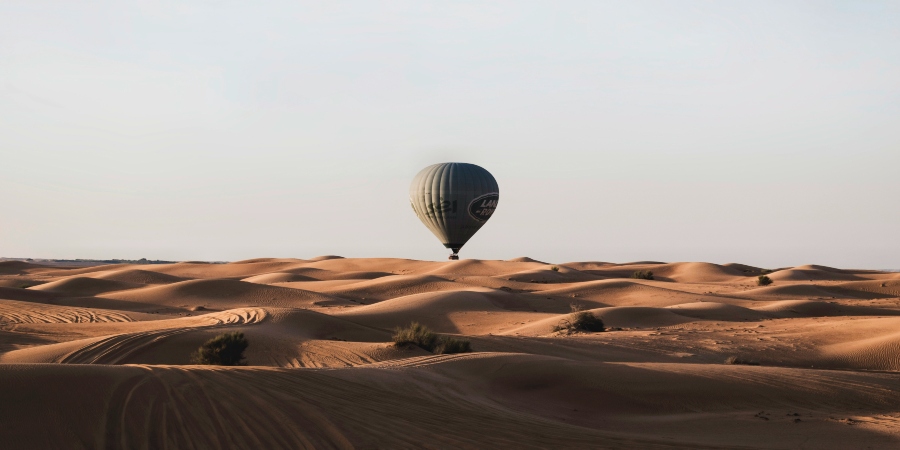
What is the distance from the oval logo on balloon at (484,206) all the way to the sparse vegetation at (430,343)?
41.2 m

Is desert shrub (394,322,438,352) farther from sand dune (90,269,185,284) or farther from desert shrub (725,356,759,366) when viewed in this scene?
sand dune (90,269,185,284)

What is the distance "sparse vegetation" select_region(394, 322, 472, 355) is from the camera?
18.8 metres

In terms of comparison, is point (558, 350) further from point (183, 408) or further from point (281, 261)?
point (281, 261)

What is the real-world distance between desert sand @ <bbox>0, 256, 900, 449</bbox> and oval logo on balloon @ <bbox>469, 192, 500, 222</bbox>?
1091 inches

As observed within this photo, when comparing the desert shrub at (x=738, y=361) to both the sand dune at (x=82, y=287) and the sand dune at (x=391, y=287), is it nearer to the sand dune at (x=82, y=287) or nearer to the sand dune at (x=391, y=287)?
the sand dune at (x=391, y=287)

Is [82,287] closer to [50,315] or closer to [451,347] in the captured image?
[50,315]

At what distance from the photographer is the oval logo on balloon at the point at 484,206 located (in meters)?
61.2

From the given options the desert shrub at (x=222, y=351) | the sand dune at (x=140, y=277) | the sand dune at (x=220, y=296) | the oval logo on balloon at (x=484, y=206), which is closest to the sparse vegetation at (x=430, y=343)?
the desert shrub at (x=222, y=351)

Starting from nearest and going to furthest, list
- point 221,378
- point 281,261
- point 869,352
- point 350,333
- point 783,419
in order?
point 221,378, point 783,419, point 869,352, point 350,333, point 281,261

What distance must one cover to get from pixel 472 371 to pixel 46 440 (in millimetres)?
8386

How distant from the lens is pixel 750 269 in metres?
80.0

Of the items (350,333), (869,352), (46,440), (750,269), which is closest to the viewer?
(46,440)

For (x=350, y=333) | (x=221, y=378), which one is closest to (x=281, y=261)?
(x=350, y=333)

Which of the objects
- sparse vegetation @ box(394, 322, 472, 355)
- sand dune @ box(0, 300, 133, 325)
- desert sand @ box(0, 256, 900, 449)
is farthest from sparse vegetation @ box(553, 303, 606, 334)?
sand dune @ box(0, 300, 133, 325)
